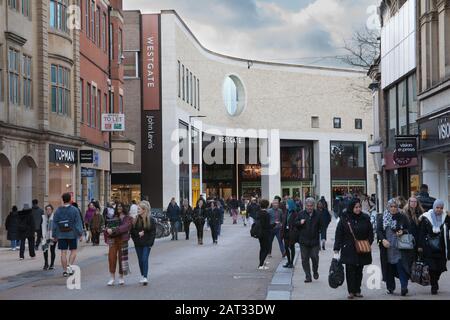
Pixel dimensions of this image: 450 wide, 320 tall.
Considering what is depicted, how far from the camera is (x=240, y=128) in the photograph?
83.0 metres

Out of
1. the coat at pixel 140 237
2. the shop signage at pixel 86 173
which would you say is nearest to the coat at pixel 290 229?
the coat at pixel 140 237

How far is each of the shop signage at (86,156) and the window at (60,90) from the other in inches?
71.7

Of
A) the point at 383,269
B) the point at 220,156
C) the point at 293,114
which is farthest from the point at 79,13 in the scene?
the point at 293,114

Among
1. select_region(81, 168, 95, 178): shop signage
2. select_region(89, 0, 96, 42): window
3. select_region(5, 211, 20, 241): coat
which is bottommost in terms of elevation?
select_region(5, 211, 20, 241): coat

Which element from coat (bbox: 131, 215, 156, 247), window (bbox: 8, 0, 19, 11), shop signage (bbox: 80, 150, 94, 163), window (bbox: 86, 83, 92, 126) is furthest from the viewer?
window (bbox: 86, 83, 92, 126)

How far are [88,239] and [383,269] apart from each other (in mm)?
20162

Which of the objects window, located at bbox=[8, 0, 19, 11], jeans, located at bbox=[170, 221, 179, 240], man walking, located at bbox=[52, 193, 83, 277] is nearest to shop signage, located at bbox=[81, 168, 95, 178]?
jeans, located at bbox=[170, 221, 179, 240]

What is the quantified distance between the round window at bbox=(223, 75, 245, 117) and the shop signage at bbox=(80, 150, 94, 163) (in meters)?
45.7

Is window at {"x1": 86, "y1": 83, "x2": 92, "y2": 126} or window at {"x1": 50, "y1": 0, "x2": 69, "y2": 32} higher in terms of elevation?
window at {"x1": 50, "y1": 0, "x2": 69, "y2": 32}

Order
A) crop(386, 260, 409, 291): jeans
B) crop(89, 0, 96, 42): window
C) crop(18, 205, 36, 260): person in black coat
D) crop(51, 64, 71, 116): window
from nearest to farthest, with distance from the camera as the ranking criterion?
crop(386, 260, 409, 291): jeans → crop(18, 205, 36, 260): person in black coat → crop(51, 64, 71, 116): window → crop(89, 0, 96, 42): window

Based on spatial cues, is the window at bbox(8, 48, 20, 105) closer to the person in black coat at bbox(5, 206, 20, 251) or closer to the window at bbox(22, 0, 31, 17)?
the window at bbox(22, 0, 31, 17)

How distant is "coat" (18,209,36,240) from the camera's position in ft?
78.8

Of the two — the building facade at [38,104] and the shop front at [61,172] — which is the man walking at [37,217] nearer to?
the building facade at [38,104]

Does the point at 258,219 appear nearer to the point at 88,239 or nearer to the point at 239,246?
the point at 239,246
